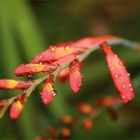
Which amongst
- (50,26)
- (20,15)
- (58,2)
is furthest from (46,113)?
(58,2)

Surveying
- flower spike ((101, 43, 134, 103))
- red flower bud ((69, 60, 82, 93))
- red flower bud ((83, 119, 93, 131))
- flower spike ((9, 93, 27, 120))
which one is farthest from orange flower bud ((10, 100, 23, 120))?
red flower bud ((83, 119, 93, 131))

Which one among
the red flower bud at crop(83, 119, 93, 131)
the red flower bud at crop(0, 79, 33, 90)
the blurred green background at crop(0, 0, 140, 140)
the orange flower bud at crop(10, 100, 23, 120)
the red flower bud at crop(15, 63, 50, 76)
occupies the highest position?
the blurred green background at crop(0, 0, 140, 140)

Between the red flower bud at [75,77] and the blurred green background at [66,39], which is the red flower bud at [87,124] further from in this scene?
the red flower bud at [75,77]

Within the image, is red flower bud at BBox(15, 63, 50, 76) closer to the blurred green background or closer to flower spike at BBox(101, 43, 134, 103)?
flower spike at BBox(101, 43, 134, 103)

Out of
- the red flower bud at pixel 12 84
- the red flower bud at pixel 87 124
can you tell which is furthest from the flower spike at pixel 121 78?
the red flower bud at pixel 87 124

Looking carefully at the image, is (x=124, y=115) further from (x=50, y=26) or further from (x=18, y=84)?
(x=18, y=84)

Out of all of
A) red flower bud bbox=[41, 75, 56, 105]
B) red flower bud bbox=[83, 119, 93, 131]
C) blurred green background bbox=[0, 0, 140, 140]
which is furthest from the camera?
blurred green background bbox=[0, 0, 140, 140]
